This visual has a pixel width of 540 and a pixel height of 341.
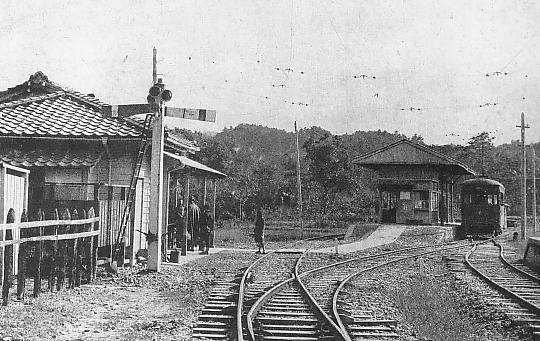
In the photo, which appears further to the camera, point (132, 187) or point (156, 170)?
point (132, 187)

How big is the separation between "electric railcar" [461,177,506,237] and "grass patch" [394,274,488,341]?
19400 millimetres

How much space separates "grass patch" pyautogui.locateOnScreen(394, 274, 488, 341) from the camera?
789 centimetres

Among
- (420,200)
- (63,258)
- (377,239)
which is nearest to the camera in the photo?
(63,258)

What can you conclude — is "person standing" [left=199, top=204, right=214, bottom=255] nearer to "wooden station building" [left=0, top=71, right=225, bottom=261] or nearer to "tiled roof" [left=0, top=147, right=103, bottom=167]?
"wooden station building" [left=0, top=71, right=225, bottom=261]

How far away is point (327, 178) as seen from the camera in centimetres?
4503

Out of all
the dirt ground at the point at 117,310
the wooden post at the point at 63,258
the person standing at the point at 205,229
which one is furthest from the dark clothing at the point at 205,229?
the wooden post at the point at 63,258

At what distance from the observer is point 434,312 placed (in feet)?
30.4

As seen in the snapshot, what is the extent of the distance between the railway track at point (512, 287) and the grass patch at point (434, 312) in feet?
2.28

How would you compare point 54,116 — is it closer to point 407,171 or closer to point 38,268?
Answer: point 38,268

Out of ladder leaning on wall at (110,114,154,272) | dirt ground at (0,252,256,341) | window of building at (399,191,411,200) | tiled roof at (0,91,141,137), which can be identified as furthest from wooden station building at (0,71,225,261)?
window of building at (399,191,411,200)

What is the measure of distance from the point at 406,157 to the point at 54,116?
2409cm

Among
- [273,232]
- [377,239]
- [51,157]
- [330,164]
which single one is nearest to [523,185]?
[377,239]

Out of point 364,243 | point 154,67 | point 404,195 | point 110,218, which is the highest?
point 154,67

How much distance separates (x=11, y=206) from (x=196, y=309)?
3761mm
